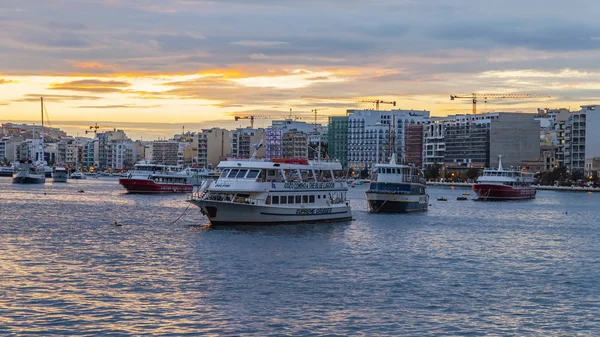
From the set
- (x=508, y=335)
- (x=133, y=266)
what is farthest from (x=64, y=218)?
(x=508, y=335)

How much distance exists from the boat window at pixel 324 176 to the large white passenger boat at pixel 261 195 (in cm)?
159

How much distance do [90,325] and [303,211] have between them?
33.6 metres

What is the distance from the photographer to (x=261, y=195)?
59219 millimetres

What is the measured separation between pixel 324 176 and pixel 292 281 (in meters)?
30.0

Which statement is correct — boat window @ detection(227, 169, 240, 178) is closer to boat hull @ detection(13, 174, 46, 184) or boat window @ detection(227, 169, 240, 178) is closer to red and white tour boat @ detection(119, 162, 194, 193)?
red and white tour boat @ detection(119, 162, 194, 193)

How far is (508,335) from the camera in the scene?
29.1 metres

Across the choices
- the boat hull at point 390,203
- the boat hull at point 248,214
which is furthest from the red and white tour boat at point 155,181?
the boat hull at point 248,214

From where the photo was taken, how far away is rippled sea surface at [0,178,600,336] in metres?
30.1

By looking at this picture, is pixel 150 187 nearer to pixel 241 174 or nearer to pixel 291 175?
pixel 291 175

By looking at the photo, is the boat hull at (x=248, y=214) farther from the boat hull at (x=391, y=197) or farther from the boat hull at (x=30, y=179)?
the boat hull at (x=30, y=179)

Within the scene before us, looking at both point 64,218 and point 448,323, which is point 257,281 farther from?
point 64,218

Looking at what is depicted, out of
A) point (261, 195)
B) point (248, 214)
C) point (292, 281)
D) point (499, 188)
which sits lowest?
point (292, 281)

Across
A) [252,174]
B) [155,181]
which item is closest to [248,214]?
[252,174]

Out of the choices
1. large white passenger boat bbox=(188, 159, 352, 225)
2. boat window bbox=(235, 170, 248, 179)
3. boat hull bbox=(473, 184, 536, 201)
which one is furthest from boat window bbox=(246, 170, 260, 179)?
boat hull bbox=(473, 184, 536, 201)
